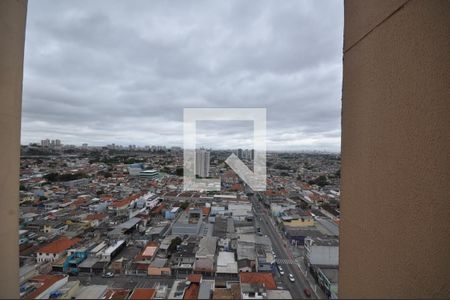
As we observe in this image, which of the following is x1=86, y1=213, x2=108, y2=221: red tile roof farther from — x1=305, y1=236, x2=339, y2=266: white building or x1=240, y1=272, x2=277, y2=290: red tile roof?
x1=240, y1=272, x2=277, y2=290: red tile roof

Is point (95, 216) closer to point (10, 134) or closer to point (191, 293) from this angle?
point (191, 293)

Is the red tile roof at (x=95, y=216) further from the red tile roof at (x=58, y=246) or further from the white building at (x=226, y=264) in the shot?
the white building at (x=226, y=264)

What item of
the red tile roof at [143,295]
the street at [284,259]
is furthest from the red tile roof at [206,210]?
the red tile roof at [143,295]

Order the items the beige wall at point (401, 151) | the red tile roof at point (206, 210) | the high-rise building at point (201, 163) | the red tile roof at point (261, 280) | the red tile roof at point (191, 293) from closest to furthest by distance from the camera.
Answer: the beige wall at point (401, 151) < the red tile roof at point (191, 293) < the red tile roof at point (261, 280) < the red tile roof at point (206, 210) < the high-rise building at point (201, 163)

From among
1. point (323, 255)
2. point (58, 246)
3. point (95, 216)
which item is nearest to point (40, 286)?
point (323, 255)

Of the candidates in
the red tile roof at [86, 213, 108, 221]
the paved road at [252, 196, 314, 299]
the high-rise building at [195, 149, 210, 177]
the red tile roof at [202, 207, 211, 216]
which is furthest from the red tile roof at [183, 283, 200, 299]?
the high-rise building at [195, 149, 210, 177]

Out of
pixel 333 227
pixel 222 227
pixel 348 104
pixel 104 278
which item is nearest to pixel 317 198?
pixel 333 227
